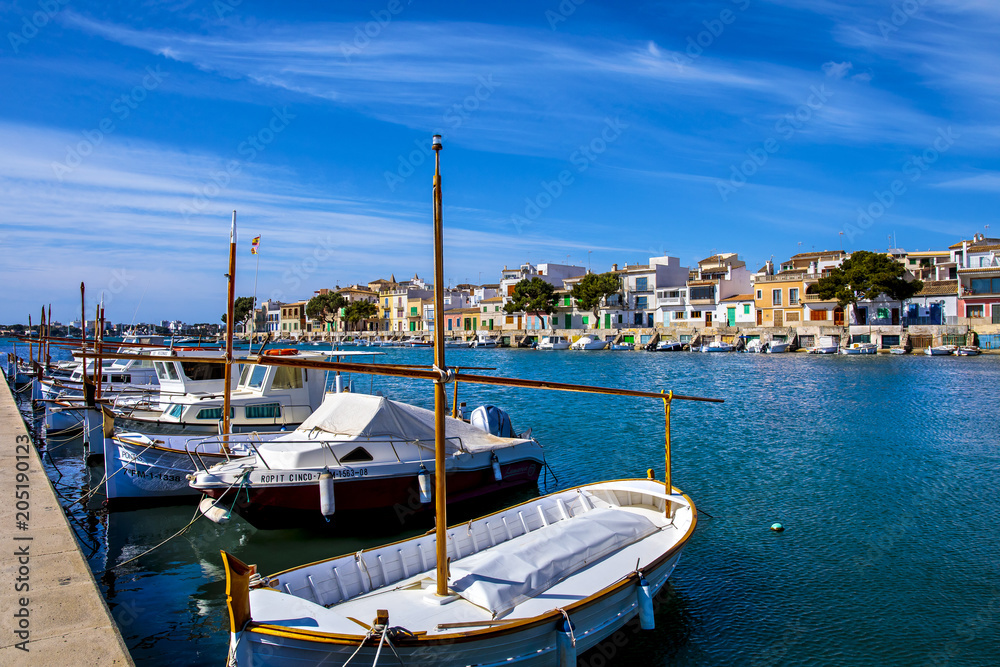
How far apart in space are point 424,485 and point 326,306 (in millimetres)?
118102

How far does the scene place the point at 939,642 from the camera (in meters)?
9.34

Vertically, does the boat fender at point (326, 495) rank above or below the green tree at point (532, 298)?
below

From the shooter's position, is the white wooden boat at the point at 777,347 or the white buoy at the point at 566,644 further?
the white wooden boat at the point at 777,347

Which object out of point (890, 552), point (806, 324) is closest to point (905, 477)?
point (890, 552)

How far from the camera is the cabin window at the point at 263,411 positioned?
18500mm

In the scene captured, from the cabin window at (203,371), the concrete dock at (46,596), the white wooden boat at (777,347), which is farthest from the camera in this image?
the white wooden boat at (777,347)

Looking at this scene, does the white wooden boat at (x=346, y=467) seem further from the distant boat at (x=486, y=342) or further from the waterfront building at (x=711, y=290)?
the distant boat at (x=486, y=342)

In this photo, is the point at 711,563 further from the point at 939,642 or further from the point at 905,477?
the point at 905,477

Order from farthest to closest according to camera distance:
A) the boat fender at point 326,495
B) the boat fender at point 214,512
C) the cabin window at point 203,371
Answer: the cabin window at point 203,371 < the boat fender at point 326,495 < the boat fender at point 214,512

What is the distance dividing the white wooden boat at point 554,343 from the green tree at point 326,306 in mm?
52424

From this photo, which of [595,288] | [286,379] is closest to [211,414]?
[286,379]

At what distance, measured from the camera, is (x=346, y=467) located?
12914 mm

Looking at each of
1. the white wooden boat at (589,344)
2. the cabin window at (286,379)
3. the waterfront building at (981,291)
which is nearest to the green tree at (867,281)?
the waterfront building at (981,291)

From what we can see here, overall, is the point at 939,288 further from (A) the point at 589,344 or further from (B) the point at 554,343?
(B) the point at 554,343
